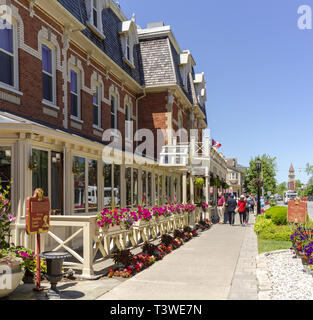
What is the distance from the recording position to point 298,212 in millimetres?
11391

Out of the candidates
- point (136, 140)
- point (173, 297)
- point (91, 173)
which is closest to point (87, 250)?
point (173, 297)

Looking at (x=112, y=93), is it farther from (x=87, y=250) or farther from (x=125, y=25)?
(x=87, y=250)

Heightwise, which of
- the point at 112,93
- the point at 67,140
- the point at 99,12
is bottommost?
the point at 67,140

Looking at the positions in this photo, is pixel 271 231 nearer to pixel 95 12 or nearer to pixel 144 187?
pixel 144 187

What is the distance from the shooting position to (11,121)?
751cm

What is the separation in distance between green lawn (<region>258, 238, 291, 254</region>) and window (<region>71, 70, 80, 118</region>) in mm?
7748

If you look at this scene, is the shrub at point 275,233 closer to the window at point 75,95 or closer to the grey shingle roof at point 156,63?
the window at point 75,95

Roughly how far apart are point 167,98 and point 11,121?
1345 cm

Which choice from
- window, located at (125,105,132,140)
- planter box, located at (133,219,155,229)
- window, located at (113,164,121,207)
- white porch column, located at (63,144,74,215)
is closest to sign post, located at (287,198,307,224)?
planter box, located at (133,219,155,229)

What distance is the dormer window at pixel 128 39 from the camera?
17.4 metres

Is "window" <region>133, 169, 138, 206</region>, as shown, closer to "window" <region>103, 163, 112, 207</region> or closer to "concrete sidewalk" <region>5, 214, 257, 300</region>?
"window" <region>103, 163, 112, 207</region>

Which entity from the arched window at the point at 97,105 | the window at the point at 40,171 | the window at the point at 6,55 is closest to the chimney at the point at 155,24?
the arched window at the point at 97,105

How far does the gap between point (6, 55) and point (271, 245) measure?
9473 mm

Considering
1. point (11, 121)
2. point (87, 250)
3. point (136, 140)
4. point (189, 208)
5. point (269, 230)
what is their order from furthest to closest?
point (136, 140) → point (189, 208) → point (269, 230) → point (11, 121) → point (87, 250)
